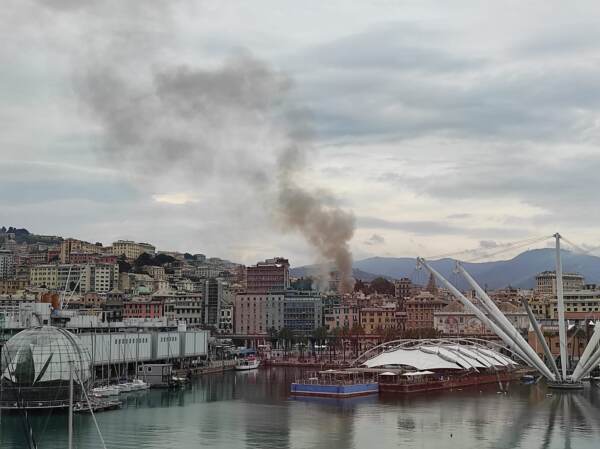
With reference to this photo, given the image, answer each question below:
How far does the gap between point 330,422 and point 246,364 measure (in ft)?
100

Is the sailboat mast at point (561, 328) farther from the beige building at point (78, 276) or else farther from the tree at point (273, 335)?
the beige building at point (78, 276)

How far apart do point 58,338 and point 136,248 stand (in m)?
99.0

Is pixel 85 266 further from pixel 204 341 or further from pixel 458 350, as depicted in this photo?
pixel 458 350

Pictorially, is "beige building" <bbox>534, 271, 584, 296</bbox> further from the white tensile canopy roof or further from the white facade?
the white facade

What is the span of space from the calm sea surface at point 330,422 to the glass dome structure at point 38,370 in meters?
0.91

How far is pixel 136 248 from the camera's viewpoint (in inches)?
5143

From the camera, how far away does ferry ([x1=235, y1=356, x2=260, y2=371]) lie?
59.9 metres

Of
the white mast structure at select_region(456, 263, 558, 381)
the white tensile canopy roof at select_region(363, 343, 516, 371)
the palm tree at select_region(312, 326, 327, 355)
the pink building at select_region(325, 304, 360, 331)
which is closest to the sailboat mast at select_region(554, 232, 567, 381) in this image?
the white mast structure at select_region(456, 263, 558, 381)

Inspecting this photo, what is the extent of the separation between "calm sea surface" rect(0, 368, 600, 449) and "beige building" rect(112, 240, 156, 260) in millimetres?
86027

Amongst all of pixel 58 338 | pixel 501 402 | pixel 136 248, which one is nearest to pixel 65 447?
pixel 58 338

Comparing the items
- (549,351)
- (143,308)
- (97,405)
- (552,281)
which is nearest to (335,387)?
A: (97,405)

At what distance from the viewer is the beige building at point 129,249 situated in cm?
12612

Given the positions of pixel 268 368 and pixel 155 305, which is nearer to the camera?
pixel 268 368

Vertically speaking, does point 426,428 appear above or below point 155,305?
below
